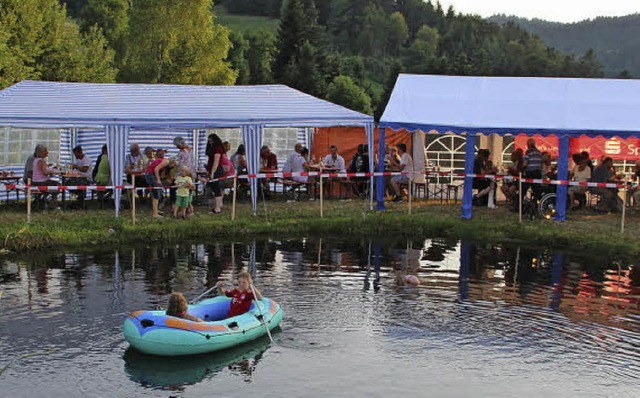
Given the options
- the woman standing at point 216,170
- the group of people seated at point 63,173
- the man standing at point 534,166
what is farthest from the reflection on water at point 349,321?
the group of people seated at point 63,173

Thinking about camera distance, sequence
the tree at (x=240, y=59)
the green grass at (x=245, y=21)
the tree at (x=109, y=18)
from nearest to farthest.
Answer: the tree at (x=109, y=18), the tree at (x=240, y=59), the green grass at (x=245, y=21)

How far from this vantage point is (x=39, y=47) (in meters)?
45.2

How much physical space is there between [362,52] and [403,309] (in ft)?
555

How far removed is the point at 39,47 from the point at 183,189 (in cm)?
2447

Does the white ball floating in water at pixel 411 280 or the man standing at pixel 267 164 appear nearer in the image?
the white ball floating in water at pixel 411 280

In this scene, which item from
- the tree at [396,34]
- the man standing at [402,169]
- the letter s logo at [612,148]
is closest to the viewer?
the man standing at [402,169]

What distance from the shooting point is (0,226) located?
21812mm

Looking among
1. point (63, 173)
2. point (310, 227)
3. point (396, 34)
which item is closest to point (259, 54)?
point (396, 34)

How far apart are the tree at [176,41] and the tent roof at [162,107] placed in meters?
25.1

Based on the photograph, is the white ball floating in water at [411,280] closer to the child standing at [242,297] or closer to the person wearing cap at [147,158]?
the child standing at [242,297]

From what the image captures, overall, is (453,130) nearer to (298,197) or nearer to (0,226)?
(298,197)

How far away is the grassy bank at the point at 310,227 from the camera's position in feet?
71.5

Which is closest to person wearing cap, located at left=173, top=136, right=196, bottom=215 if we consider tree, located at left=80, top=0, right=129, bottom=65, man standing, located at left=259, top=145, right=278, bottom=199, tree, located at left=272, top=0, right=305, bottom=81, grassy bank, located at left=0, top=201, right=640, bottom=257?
grassy bank, located at left=0, top=201, right=640, bottom=257

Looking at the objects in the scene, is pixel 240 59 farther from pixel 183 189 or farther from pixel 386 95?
pixel 183 189
